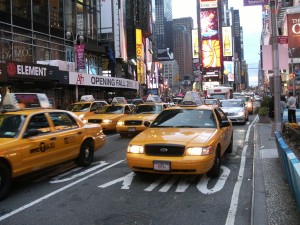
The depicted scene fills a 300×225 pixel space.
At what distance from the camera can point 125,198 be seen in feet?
21.6

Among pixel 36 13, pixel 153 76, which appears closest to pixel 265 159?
pixel 36 13

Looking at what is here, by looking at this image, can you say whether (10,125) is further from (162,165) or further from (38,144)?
(162,165)

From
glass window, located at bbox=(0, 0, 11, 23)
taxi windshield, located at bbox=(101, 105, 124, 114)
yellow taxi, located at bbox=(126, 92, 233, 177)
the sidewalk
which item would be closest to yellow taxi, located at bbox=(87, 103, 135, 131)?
taxi windshield, located at bbox=(101, 105, 124, 114)

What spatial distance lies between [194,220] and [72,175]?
3758mm

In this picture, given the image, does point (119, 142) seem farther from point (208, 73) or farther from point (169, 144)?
point (208, 73)

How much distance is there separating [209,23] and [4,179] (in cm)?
11093

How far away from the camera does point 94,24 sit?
4175 centimetres

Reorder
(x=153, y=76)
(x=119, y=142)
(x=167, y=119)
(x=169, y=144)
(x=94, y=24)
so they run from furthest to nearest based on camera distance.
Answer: (x=153, y=76) → (x=94, y=24) → (x=119, y=142) → (x=167, y=119) → (x=169, y=144)

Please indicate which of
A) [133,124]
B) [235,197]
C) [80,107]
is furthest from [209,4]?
[235,197]

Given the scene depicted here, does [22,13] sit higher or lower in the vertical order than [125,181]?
higher

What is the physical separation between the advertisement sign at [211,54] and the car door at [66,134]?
100823 mm

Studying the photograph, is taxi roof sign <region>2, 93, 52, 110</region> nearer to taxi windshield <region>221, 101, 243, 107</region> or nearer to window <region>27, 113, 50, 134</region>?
window <region>27, 113, 50, 134</region>

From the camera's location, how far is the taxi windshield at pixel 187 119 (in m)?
8.70

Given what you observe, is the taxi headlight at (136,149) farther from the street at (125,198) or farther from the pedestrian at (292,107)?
the pedestrian at (292,107)
